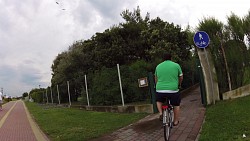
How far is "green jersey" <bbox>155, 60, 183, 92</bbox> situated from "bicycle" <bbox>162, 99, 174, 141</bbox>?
0.99 feet

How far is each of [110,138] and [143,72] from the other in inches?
297

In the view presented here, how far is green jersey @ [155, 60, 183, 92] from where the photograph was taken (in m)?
6.85

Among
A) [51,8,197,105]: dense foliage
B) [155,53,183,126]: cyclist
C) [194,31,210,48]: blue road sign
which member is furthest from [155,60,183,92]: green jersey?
[51,8,197,105]: dense foliage

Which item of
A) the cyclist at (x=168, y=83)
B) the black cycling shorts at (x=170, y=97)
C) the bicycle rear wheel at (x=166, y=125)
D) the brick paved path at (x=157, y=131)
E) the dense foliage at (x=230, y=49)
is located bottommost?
the brick paved path at (x=157, y=131)

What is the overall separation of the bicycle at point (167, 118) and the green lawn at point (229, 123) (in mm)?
A: 696

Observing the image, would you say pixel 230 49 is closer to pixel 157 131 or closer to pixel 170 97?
pixel 157 131

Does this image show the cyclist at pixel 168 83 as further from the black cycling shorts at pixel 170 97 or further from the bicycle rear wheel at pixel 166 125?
the bicycle rear wheel at pixel 166 125

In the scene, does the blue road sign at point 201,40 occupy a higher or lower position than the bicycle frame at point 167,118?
higher

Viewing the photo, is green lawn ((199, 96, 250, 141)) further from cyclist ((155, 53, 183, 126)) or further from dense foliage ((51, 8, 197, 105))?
dense foliage ((51, 8, 197, 105))

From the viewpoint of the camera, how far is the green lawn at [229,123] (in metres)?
6.33

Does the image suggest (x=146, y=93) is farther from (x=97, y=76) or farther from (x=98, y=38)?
(x=98, y=38)

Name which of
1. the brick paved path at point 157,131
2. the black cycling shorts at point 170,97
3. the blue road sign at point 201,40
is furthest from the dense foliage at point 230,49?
the black cycling shorts at point 170,97

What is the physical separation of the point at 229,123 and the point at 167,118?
181cm

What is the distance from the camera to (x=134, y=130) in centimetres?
873
